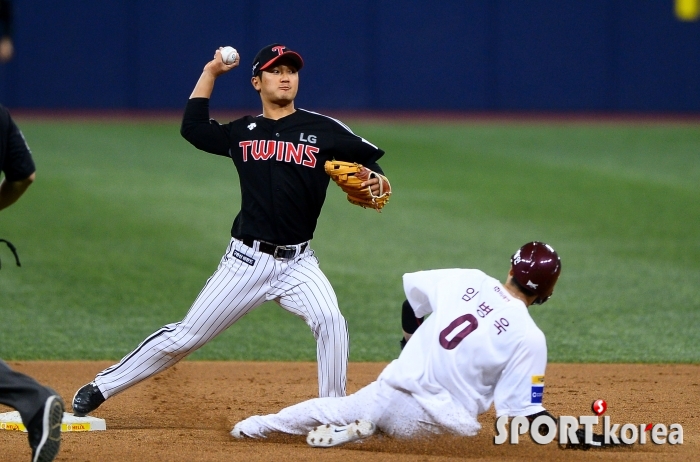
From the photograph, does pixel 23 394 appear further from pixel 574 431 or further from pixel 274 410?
pixel 574 431

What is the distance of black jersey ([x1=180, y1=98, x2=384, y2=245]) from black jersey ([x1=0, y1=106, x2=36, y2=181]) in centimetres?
98

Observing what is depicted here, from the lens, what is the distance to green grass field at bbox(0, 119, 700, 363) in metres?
7.77

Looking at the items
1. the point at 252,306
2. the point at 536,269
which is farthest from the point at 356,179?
the point at 536,269

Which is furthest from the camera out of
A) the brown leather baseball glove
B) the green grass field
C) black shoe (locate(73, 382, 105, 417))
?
the green grass field

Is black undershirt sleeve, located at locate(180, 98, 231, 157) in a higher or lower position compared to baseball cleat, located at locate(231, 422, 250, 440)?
higher

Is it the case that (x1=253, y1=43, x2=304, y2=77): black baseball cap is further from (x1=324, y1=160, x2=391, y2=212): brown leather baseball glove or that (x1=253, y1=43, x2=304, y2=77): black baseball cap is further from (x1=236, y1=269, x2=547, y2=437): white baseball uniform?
(x1=236, y1=269, x2=547, y2=437): white baseball uniform

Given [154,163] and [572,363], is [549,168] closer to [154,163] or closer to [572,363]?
[154,163]

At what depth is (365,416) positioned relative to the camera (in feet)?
14.5

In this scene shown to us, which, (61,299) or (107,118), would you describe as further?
(107,118)

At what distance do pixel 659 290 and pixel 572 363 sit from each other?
253 centimetres

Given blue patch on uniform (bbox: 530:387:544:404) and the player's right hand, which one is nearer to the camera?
blue patch on uniform (bbox: 530:387:544:404)

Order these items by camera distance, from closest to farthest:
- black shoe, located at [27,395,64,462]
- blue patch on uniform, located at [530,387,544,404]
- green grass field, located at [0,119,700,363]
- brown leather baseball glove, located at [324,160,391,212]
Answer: black shoe, located at [27,395,64,462]
blue patch on uniform, located at [530,387,544,404]
brown leather baseball glove, located at [324,160,391,212]
green grass field, located at [0,119,700,363]

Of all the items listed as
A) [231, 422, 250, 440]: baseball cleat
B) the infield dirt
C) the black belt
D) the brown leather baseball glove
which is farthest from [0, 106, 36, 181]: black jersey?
[231, 422, 250, 440]: baseball cleat

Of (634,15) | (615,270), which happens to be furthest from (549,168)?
A: (634,15)
